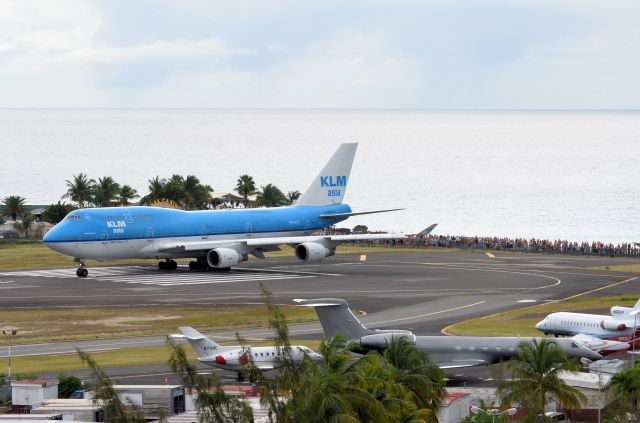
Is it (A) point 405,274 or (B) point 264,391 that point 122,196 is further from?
(B) point 264,391

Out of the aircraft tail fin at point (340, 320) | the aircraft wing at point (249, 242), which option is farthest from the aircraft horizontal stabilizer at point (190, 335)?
the aircraft wing at point (249, 242)

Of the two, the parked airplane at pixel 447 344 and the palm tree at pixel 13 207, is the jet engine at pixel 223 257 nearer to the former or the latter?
the parked airplane at pixel 447 344

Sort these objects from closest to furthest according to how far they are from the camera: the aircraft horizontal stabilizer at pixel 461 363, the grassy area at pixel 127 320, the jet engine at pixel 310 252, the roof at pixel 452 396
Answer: the roof at pixel 452 396
the aircraft horizontal stabilizer at pixel 461 363
the grassy area at pixel 127 320
the jet engine at pixel 310 252

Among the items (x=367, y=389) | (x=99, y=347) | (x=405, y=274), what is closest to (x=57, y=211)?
(x=405, y=274)

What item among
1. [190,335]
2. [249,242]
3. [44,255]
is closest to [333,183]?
[249,242]

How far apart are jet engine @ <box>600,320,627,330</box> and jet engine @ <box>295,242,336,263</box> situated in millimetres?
37540

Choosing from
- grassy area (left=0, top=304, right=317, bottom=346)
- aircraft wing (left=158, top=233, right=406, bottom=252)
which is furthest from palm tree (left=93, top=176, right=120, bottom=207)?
grassy area (left=0, top=304, right=317, bottom=346)

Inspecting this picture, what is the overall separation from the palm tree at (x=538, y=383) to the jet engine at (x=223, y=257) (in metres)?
56.1

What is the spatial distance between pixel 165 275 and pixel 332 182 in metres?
18.2

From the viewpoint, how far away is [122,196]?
5566 inches

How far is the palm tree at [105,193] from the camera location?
139512 millimetres

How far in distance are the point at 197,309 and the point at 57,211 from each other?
5850 centimetres

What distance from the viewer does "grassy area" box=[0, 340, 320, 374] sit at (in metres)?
60.1

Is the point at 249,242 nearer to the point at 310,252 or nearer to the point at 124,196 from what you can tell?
the point at 310,252
